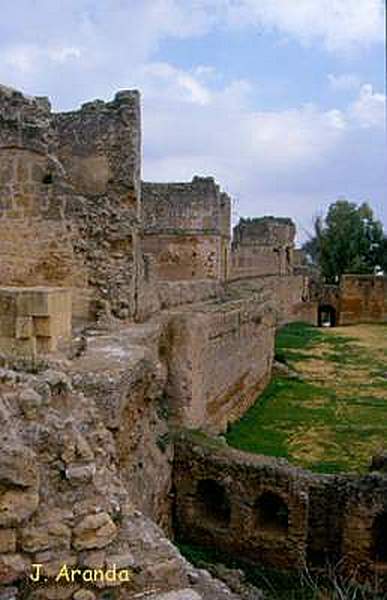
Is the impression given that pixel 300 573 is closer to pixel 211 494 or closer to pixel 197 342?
pixel 211 494

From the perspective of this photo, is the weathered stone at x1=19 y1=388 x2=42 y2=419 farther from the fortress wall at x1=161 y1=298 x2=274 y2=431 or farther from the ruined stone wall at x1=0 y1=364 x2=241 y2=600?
the fortress wall at x1=161 y1=298 x2=274 y2=431

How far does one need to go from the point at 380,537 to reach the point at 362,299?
30213 millimetres

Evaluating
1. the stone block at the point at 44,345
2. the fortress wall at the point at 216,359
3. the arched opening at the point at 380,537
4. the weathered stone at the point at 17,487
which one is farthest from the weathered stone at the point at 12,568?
the fortress wall at the point at 216,359

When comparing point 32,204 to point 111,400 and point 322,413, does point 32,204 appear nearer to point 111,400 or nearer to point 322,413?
point 111,400

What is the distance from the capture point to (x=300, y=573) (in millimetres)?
7898

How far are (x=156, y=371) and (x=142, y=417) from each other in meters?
0.60

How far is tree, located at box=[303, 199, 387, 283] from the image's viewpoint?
146ft

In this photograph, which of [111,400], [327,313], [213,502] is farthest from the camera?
[327,313]

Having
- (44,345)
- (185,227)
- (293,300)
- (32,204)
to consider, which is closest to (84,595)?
(44,345)

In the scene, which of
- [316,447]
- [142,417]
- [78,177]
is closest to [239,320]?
[316,447]

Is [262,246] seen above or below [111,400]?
above

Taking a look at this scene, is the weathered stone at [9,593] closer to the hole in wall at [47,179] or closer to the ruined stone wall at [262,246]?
the hole in wall at [47,179]

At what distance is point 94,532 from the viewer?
377 cm

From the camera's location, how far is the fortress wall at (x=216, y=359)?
991cm
